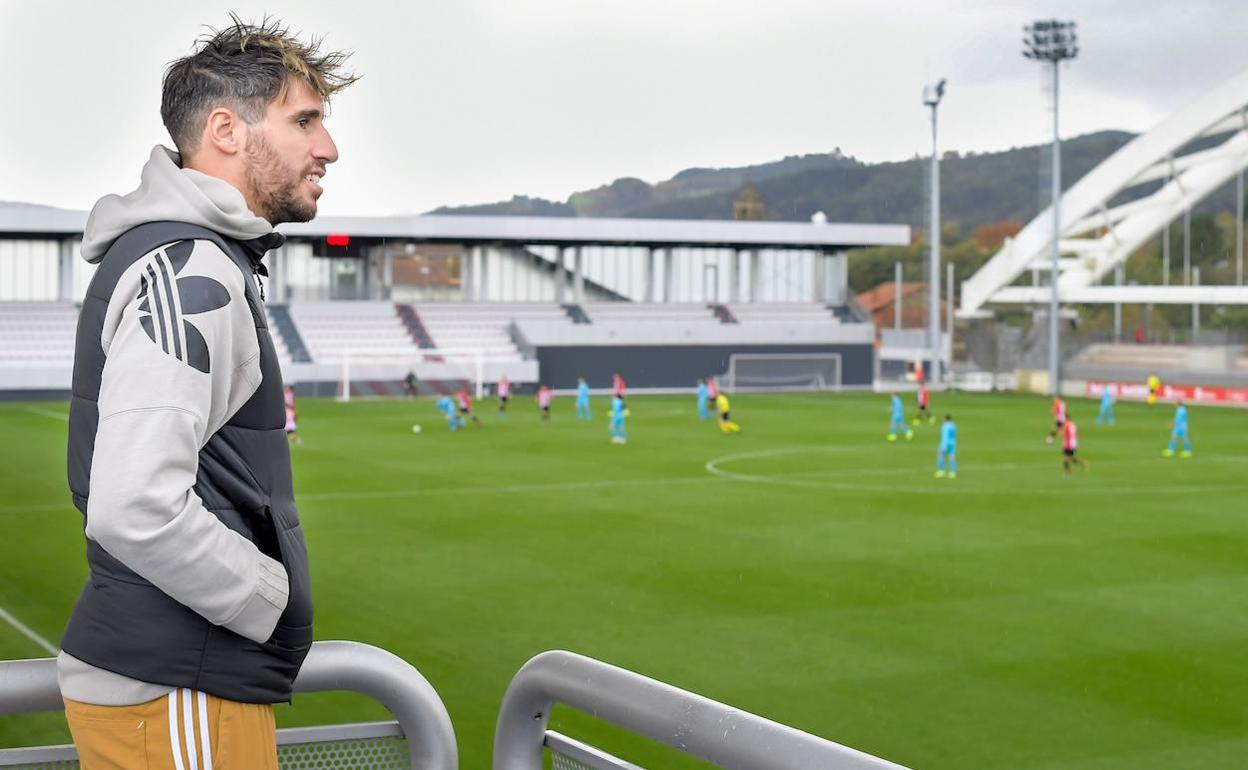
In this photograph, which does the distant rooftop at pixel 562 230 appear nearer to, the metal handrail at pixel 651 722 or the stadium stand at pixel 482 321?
the stadium stand at pixel 482 321

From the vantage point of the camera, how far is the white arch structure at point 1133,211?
73.8m

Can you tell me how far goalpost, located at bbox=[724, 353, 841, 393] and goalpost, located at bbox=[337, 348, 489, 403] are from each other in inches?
432

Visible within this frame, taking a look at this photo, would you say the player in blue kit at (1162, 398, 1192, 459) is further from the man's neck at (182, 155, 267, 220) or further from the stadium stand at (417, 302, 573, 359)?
the stadium stand at (417, 302, 573, 359)

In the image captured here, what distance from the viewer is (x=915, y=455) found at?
32.5 metres

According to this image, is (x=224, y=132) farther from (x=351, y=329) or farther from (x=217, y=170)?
(x=351, y=329)

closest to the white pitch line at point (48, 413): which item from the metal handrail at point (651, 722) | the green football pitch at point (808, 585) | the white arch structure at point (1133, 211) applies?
the green football pitch at point (808, 585)

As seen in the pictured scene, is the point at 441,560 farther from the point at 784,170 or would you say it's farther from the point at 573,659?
the point at 784,170

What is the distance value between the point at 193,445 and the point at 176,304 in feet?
0.73

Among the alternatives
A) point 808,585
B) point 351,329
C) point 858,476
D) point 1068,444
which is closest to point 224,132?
point 808,585

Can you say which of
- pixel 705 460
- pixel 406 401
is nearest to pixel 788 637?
pixel 705 460

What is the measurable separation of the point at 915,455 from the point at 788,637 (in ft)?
A: 64.7

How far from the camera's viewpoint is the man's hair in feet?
8.84

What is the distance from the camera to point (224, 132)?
270 centimetres

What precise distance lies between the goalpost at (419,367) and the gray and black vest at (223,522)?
53880 millimetres
